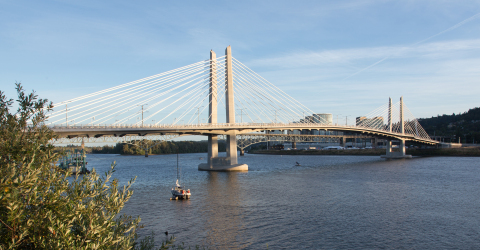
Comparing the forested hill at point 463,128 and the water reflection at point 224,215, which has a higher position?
the forested hill at point 463,128

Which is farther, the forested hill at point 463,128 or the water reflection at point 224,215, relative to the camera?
the forested hill at point 463,128

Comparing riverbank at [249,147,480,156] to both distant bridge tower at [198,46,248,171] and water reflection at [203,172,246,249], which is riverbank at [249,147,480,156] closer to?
distant bridge tower at [198,46,248,171]

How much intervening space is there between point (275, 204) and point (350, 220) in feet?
24.1

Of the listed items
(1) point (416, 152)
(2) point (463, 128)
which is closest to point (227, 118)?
(1) point (416, 152)

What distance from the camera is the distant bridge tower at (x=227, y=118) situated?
58.0 m

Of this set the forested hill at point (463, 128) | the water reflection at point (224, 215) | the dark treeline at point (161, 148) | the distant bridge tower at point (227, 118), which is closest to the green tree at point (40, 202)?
the water reflection at point (224, 215)

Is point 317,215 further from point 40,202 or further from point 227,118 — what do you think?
point 227,118

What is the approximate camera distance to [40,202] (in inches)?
340

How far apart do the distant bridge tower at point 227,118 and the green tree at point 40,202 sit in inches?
1849

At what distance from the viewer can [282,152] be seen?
507 ft

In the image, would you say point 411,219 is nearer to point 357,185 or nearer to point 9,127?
point 357,185

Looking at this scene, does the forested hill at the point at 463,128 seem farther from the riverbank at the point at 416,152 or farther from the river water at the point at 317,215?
the river water at the point at 317,215

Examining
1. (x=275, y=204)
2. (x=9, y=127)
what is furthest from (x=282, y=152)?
(x=9, y=127)

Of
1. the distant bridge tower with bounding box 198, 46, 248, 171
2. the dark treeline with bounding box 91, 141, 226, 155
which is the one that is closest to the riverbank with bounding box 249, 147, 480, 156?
the dark treeline with bounding box 91, 141, 226, 155
